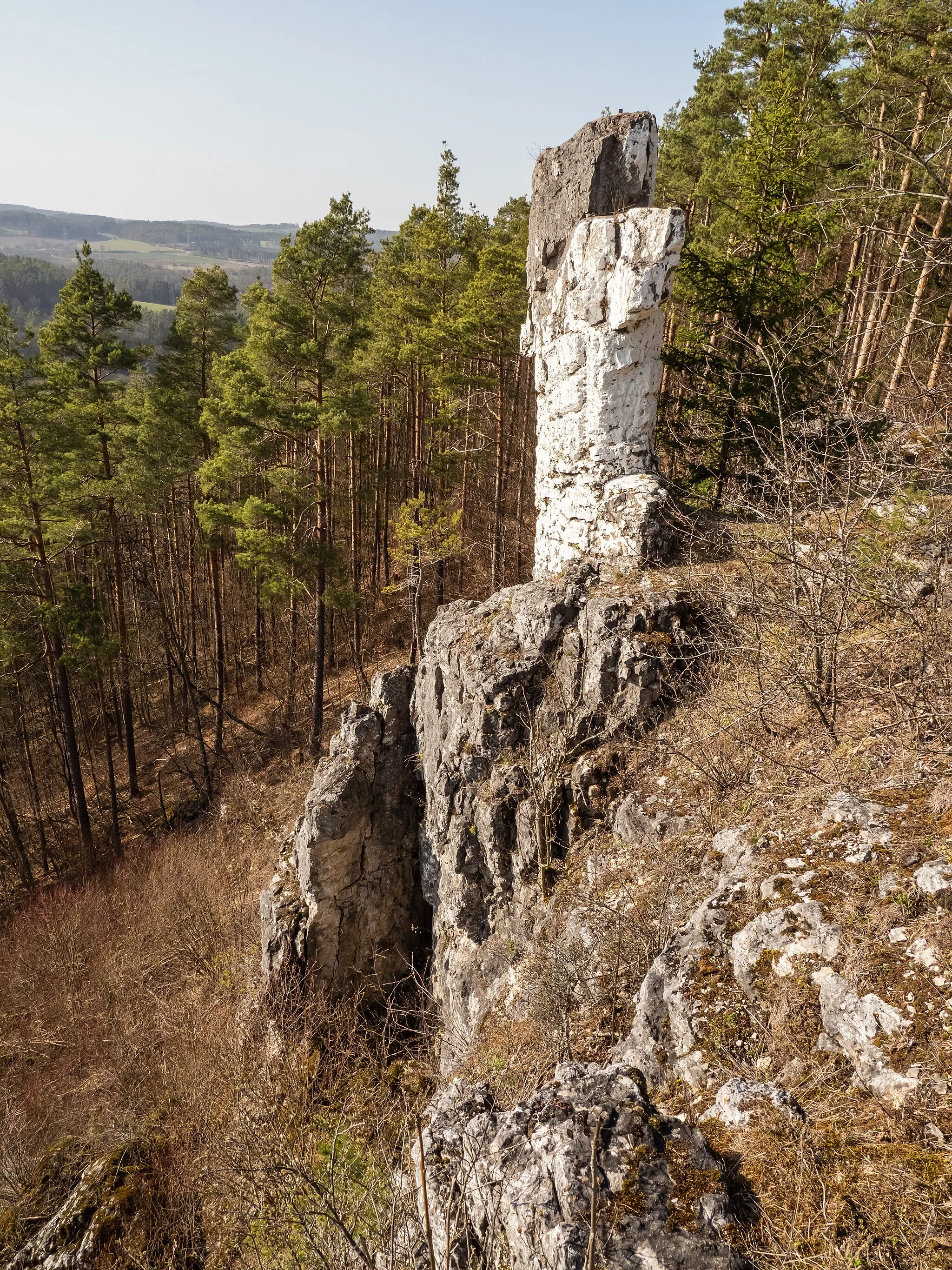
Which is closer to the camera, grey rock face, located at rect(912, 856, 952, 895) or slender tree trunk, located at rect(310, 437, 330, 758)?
grey rock face, located at rect(912, 856, 952, 895)

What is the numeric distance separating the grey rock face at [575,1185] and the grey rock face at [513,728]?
4.48 m

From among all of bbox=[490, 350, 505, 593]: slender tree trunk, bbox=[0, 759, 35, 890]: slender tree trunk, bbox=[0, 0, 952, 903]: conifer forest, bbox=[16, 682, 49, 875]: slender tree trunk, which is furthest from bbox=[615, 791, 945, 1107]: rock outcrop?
bbox=[16, 682, 49, 875]: slender tree trunk

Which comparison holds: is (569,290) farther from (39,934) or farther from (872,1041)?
(39,934)

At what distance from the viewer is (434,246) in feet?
60.7

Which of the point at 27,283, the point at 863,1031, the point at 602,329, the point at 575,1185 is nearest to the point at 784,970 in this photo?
the point at 863,1031

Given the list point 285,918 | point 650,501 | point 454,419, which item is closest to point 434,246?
point 454,419

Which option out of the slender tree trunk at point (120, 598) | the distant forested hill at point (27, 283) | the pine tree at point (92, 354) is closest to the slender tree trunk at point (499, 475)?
the pine tree at point (92, 354)

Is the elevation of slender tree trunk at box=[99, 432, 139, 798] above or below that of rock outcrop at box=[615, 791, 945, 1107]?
below

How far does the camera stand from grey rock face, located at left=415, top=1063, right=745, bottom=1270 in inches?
126

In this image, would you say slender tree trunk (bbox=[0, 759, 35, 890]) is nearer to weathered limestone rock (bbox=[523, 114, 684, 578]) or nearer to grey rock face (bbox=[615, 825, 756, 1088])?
weathered limestone rock (bbox=[523, 114, 684, 578])

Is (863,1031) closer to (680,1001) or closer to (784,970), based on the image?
(784,970)

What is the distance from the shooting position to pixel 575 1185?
3402mm

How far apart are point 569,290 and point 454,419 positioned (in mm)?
8356

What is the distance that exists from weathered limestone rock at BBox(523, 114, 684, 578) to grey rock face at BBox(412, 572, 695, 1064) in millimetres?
1698
